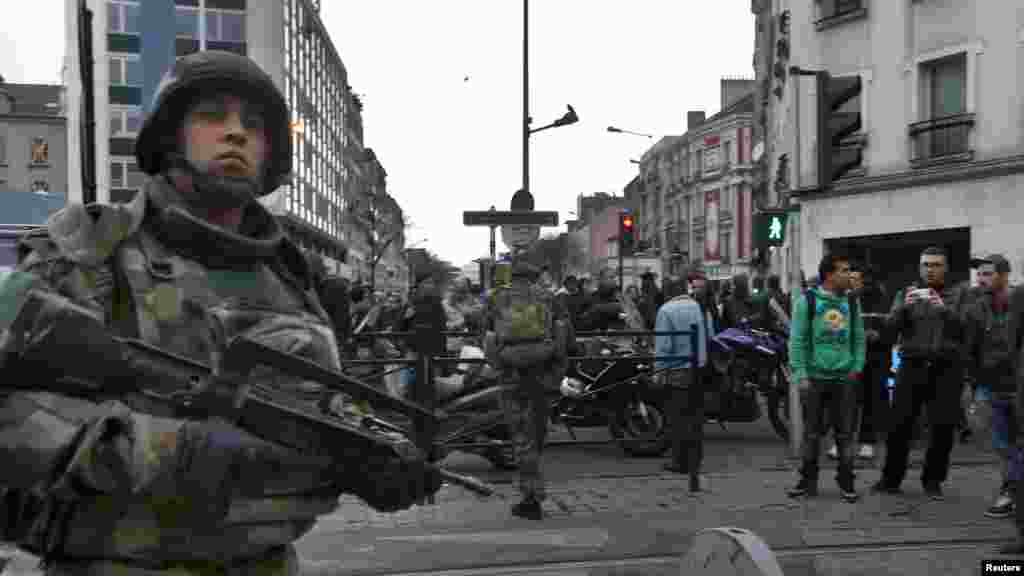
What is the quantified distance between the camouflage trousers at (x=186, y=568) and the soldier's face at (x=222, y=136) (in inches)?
29.4

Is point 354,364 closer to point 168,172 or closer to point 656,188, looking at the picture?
point 168,172

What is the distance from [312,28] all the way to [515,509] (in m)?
61.8

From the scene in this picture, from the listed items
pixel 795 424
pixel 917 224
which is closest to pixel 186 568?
pixel 795 424

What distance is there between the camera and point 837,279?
7.86 meters

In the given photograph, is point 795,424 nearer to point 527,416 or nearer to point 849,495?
point 849,495

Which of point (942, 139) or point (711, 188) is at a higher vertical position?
point (711, 188)

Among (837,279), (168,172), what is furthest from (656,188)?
(168,172)

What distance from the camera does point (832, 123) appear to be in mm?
8539

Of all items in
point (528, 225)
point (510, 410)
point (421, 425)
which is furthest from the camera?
point (528, 225)

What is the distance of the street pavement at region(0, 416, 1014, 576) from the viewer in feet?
19.2

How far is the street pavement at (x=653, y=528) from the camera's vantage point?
5.87 m

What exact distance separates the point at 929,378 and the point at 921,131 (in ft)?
45.3

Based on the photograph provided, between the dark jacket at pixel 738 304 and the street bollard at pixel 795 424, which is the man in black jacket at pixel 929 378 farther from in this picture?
the dark jacket at pixel 738 304

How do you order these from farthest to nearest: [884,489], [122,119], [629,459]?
[122,119] < [629,459] < [884,489]
